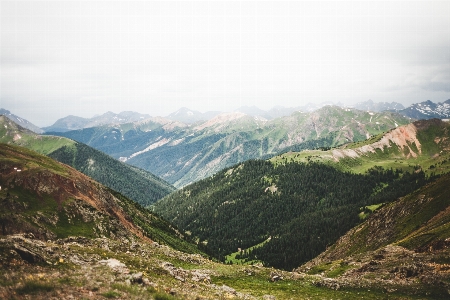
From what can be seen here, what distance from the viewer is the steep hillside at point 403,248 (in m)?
42.0

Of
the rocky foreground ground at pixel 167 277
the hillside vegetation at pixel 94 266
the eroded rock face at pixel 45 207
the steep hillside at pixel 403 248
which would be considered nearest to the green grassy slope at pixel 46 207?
the eroded rock face at pixel 45 207

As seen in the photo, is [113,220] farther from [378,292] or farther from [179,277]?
[378,292]

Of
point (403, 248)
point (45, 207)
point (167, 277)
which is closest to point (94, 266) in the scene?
point (167, 277)

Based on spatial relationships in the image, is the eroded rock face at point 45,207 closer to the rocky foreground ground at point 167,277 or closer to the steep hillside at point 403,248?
the rocky foreground ground at point 167,277

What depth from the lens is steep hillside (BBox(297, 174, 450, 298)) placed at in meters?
42.0

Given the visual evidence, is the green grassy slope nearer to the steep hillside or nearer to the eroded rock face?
the eroded rock face

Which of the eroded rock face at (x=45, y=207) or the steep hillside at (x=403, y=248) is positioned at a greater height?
the eroded rock face at (x=45, y=207)

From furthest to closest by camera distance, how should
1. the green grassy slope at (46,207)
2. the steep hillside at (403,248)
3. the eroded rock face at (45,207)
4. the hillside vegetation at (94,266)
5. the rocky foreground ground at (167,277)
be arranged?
1. the green grassy slope at (46,207)
2. the eroded rock face at (45,207)
3. the steep hillside at (403,248)
4. the hillside vegetation at (94,266)
5. the rocky foreground ground at (167,277)

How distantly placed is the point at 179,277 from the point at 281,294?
1418 cm

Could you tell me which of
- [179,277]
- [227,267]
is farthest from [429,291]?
[179,277]

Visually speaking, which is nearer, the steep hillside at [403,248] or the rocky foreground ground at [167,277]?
the rocky foreground ground at [167,277]

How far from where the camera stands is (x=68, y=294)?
18062mm

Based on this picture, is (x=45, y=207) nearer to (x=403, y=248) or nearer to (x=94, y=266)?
(x=94, y=266)

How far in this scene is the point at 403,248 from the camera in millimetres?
62375
